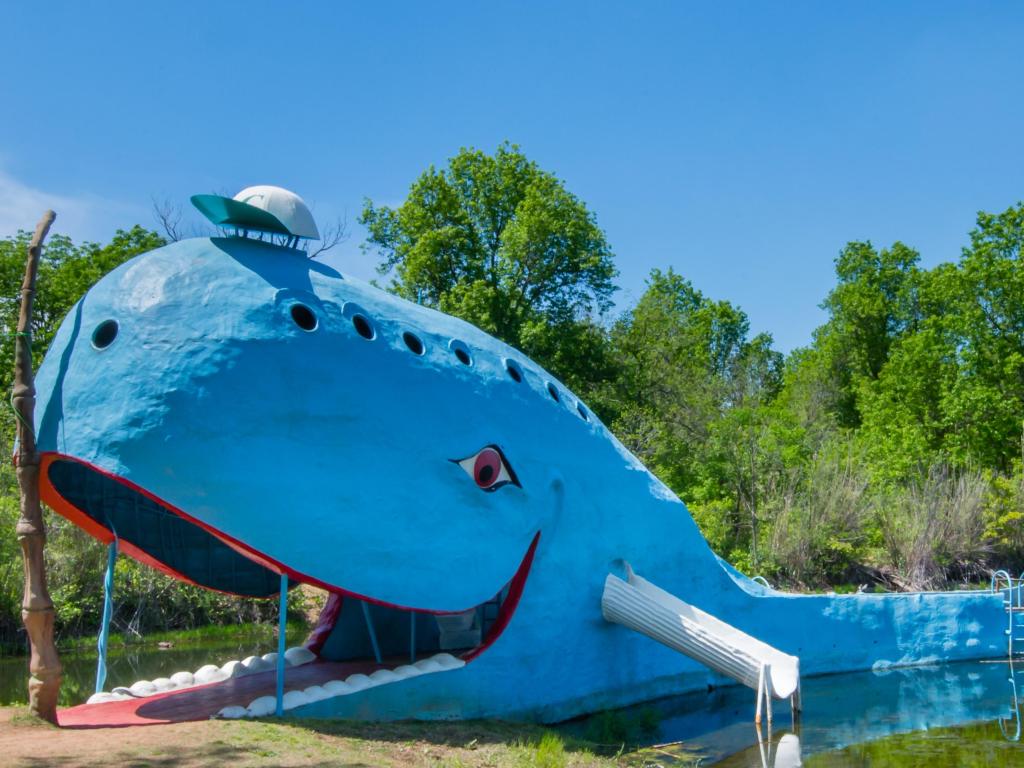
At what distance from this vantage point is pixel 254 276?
9953 mm

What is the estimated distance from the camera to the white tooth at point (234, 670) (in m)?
11.5

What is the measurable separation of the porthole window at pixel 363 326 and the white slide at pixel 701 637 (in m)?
4.57

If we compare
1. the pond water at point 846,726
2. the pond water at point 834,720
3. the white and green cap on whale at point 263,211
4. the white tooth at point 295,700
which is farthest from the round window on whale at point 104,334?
the pond water at point 846,726

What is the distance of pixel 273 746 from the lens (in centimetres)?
799

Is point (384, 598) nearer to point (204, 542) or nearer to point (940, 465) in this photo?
point (204, 542)

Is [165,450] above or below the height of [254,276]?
below

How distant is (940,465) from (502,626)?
2242 centimetres

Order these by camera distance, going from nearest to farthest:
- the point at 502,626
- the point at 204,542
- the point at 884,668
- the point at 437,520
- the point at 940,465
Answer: the point at 437,520, the point at 502,626, the point at 204,542, the point at 884,668, the point at 940,465

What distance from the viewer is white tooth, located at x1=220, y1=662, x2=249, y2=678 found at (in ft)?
37.7

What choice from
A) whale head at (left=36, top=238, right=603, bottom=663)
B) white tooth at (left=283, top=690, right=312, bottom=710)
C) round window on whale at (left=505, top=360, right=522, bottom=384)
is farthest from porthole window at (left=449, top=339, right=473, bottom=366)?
white tooth at (left=283, top=690, right=312, bottom=710)

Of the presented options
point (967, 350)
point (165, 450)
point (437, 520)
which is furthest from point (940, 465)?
point (165, 450)

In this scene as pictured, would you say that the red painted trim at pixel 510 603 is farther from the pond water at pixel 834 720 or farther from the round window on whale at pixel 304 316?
the round window on whale at pixel 304 316

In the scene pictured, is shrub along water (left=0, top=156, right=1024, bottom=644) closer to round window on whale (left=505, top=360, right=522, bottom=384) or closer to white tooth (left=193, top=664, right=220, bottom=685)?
white tooth (left=193, top=664, right=220, bottom=685)

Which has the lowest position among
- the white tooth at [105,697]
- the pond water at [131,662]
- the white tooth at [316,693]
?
the pond water at [131,662]
